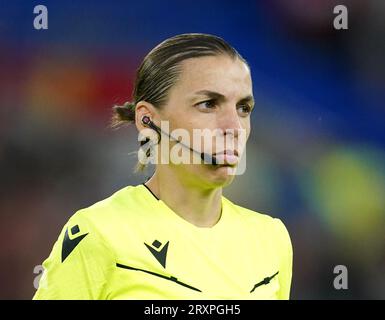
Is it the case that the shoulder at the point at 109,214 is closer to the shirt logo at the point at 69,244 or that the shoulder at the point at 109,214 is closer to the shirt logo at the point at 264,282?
the shirt logo at the point at 69,244

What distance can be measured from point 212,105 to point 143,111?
28 centimetres

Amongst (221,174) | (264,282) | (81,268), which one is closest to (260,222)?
(264,282)

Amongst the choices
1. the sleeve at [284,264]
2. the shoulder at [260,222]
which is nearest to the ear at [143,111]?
the shoulder at [260,222]

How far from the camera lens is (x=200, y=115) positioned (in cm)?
217

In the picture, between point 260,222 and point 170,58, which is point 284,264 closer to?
point 260,222

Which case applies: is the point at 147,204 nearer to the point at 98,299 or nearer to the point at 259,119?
the point at 98,299

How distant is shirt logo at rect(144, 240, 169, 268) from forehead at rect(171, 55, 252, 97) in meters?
0.50

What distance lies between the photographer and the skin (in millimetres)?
2182

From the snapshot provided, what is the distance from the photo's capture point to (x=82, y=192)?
3596 mm

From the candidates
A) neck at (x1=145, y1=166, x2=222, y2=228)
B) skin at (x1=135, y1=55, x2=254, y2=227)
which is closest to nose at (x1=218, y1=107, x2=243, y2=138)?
skin at (x1=135, y1=55, x2=254, y2=227)

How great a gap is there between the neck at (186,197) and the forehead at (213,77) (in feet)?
1.01

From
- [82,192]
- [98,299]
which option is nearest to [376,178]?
[82,192]

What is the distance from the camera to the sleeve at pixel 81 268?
205cm

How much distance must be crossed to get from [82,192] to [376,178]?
1.69m
